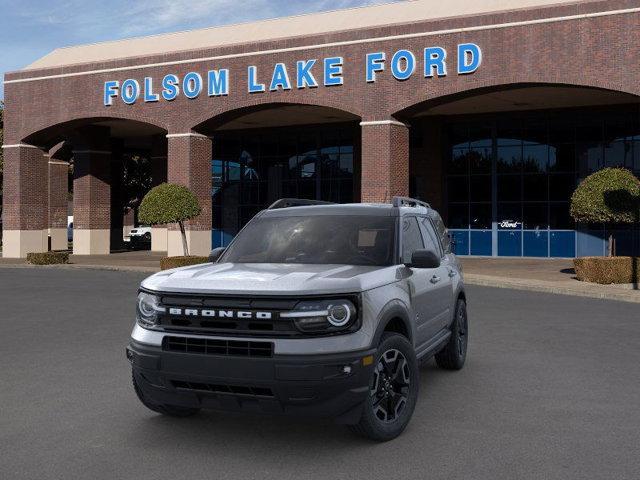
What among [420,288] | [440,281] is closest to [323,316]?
[420,288]

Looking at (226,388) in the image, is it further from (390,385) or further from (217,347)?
(390,385)

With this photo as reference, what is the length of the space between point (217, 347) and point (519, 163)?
1256 inches

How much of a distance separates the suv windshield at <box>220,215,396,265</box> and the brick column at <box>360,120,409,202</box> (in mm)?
21447

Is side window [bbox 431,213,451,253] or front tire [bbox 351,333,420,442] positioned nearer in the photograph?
front tire [bbox 351,333,420,442]

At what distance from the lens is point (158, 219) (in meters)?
28.2

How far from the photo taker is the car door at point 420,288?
22.3 feet

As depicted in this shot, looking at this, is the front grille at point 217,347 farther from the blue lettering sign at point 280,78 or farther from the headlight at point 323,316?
the blue lettering sign at point 280,78

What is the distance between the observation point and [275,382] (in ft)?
17.3

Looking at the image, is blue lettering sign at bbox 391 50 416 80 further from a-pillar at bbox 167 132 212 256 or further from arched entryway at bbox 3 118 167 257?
arched entryway at bbox 3 118 167 257

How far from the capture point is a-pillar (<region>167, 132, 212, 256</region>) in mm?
33000

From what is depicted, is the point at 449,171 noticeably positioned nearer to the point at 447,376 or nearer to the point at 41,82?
the point at 41,82

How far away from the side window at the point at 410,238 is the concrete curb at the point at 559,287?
1156cm

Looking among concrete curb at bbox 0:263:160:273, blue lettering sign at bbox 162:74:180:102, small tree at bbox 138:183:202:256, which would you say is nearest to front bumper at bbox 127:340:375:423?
concrete curb at bbox 0:263:160:273

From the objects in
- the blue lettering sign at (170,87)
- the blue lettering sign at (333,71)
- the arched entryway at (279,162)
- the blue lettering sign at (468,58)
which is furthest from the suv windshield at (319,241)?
the arched entryway at (279,162)
